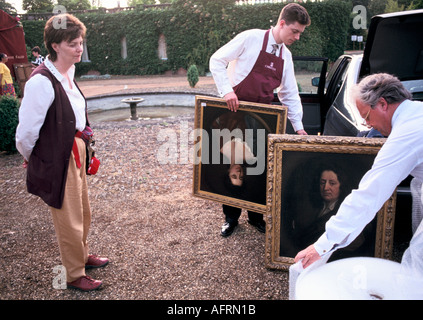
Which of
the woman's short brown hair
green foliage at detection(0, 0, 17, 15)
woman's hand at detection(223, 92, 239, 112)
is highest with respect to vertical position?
green foliage at detection(0, 0, 17, 15)

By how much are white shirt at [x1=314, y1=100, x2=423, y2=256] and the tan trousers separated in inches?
72.1

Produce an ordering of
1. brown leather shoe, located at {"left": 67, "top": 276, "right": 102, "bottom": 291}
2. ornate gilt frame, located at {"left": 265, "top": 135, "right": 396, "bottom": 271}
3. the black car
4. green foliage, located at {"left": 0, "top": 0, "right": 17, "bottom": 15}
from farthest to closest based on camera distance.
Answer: green foliage, located at {"left": 0, "top": 0, "right": 17, "bottom": 15} → the black car → brown leather shoe, located at {"left": 67, "top": 276, "right": 102, "bottom": 291} → ornate gilt frame, located at {"left": 265, "top": 135, "right": 396, "bottom": 271}

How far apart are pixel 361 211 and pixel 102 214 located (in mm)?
3332

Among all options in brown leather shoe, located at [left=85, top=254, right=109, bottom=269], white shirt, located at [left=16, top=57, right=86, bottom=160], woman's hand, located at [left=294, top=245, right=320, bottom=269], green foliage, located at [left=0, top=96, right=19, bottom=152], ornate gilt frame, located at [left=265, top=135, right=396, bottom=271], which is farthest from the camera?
green foliage, located at [left=0, top=96, right=19, bottom=152]

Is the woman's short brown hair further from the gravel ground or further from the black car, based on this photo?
the black car

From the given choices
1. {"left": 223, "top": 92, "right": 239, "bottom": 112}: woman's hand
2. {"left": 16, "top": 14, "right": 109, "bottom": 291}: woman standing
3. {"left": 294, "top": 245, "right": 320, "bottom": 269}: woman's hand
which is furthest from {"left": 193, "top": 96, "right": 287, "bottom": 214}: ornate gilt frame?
{"left": 294, "top": 245, "right": 320, "bottom": 269}: woman's hand

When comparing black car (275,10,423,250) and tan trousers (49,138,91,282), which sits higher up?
black car (275,10,423,250)

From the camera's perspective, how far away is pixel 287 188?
2.77 metres

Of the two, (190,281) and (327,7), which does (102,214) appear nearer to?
(190,281)

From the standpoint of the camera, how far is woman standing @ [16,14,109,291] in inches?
96.2

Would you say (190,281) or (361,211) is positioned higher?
(361,211)

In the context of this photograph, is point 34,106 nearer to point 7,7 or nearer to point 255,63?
point 255,63
